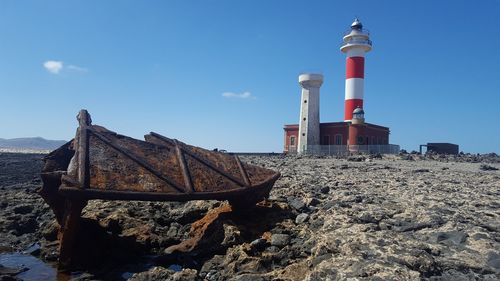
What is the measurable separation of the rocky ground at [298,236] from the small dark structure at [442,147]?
2492 centimetres

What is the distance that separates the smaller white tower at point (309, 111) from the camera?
118 feet

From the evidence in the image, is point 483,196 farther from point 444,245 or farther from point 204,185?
point 204,185

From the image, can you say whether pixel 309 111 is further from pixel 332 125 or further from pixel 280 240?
pixel 280 240

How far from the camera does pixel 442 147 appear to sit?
3198cm

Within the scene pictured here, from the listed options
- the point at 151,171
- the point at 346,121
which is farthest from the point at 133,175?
the point at 346,121

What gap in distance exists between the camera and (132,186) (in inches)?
210

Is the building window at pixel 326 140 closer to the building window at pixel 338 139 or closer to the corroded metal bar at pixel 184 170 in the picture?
the building window at pixel 338 139

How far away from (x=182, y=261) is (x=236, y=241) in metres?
0.79

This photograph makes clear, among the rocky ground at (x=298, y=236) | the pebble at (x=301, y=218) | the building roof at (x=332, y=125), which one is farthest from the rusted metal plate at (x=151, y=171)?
the building roof at (x=332, y=125)

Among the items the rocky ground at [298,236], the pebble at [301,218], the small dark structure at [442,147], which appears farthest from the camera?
the small dark structure at [442,147]

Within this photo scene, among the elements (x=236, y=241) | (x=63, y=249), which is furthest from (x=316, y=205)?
(x=63, y=249)

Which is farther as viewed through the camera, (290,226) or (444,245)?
(290,226)

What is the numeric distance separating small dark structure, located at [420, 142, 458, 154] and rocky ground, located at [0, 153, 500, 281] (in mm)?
24924

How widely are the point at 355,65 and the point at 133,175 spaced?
33875 mm
